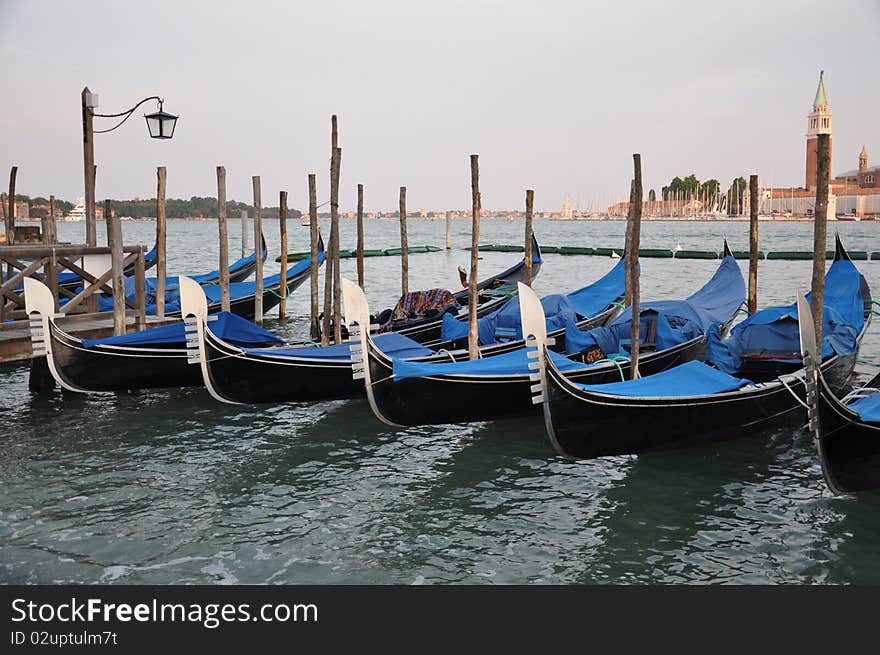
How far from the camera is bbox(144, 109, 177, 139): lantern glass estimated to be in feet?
19.3

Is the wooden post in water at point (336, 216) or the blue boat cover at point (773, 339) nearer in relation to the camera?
the blue boat cover at point (773, 339)

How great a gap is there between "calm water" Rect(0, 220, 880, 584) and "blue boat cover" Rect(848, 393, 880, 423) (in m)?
0.44

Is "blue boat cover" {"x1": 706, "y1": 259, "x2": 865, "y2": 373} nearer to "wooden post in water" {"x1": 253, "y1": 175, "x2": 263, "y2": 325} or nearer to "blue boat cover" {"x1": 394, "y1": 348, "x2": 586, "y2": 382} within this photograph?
"blue boat cover" {"x1": 394, "y1": 348, "x2": 586, "y2": 382}

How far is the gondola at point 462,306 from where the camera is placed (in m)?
6.81

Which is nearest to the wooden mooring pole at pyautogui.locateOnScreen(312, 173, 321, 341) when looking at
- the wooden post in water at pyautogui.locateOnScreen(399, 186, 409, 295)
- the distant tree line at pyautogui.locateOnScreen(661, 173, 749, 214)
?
the wooden post in water at pyautogui.locateOnScreen(399, 186, 409, 295)

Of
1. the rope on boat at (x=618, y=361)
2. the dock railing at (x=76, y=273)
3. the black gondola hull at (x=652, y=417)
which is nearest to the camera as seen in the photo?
the black gondola hull at (x=652, y=417)

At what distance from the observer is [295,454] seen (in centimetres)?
478

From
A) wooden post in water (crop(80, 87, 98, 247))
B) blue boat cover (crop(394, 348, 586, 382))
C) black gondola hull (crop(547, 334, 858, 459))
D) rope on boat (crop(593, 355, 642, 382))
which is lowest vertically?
black gondola hull (crop(547, 334, 858, 459))

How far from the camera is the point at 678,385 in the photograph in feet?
14.4

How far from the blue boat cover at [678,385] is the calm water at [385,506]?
1.30ft

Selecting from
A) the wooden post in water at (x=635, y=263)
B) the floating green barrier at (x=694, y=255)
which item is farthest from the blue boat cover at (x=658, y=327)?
the floating green barrier at (x=694, y=255)

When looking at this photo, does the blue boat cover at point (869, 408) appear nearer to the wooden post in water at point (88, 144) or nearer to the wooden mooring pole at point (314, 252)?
the wooden post in water at point (88, 144)

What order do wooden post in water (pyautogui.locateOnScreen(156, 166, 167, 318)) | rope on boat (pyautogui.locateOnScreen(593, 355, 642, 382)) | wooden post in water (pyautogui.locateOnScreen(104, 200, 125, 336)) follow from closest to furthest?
1. rope on boat (pyautogui.locateOnScreen(593, 355, 642, 382))
2. wooden post in water (pyautogui.locateOnScreen(104, 200, 125, 336))
3. wooden post in water (pyautogui.locateOnScreen(156, 166, 167, 318))

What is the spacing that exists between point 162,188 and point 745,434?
4.96 meters
